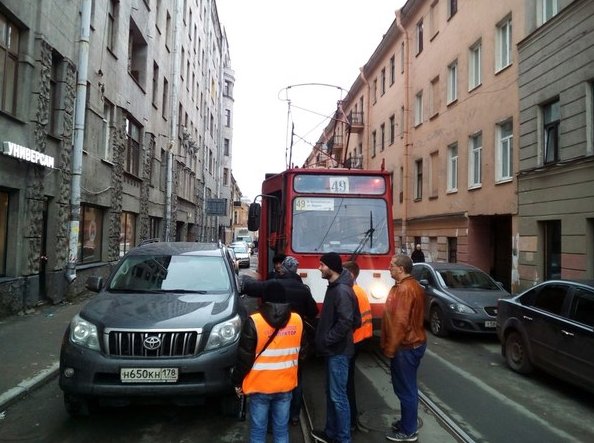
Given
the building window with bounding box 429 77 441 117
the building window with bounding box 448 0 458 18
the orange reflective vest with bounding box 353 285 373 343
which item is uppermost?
the building window with bounding box 448 0 458 18

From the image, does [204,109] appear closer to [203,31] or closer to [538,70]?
[203,31]

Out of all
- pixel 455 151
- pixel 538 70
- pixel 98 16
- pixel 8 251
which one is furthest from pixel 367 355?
pixel 455 151

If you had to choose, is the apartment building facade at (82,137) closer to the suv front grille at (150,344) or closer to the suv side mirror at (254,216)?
the suv side mirror at (254,216)

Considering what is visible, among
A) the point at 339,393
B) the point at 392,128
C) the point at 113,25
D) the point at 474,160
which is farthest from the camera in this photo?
the point at 392,128

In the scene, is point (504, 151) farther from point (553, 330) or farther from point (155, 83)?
point (155, 83)

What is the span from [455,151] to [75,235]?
14.8 m

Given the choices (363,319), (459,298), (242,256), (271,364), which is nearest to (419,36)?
(242,256)

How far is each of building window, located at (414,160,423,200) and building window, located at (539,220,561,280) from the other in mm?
10395

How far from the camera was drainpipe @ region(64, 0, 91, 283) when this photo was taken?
12.4 metres

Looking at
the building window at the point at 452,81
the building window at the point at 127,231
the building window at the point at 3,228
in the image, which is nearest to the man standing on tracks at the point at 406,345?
the building window at the point at 3,228

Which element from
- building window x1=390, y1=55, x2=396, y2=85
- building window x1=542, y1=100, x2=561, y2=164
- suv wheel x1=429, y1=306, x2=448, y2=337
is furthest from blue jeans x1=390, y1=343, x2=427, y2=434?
building window x1=390, y1=55, x2=396, y2=85

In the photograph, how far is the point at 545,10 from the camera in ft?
47.0

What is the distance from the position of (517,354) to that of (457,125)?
14.1m

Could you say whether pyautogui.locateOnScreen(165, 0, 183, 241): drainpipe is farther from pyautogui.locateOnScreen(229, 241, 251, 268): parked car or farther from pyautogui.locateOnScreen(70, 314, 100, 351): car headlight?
pyautogui.locateOnScreen(70, 314, 100, 351): car headlight
